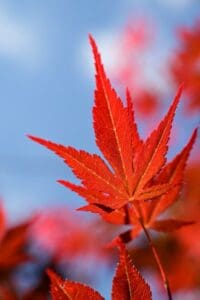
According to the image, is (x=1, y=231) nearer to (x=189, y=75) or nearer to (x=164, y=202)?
(x=164, y=202)

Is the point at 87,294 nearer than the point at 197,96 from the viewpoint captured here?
Yes

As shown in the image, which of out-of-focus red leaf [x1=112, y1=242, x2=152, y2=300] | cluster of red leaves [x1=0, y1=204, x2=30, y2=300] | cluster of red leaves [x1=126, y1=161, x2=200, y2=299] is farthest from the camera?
cluster of red leaves [x1=126, y1=161, x2=200, y2=299]

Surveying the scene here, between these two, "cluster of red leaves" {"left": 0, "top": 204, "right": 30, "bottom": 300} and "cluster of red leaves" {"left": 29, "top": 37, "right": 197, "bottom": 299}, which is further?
"cluster of red leaves" {"left": 0, "top": 204, "right": 30, "bottom": 300}

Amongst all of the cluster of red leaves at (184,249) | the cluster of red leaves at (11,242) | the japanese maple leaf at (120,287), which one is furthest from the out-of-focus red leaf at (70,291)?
the cluster of red leaves at (184,249)

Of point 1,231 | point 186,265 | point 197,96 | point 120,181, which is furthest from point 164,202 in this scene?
point 186,265

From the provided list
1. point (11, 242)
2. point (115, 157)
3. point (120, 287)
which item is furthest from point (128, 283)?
point (11, 242)

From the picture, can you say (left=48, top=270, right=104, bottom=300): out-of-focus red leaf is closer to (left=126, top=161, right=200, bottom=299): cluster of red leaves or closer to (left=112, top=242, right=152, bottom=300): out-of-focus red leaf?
(left=112, top=242, right=152, bottom=300): out-of-focus red leaf

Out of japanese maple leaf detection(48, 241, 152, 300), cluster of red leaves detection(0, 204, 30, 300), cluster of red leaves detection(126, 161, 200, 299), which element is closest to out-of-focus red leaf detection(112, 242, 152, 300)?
japanese maple leaf detection(48, 241, 152, 300)
